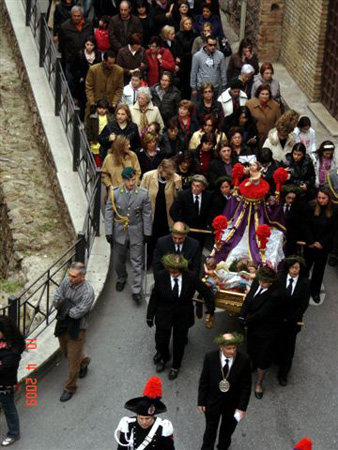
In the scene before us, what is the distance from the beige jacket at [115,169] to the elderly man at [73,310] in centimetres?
295

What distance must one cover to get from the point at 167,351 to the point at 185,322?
50cm

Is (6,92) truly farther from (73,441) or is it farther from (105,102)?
(73,441)

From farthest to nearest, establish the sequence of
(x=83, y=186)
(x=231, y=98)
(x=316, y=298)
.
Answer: (x=231, y=98) → (x=83, y=186) → (x=316, y=298)

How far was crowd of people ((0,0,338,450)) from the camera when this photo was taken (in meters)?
11.0

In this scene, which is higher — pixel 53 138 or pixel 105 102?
pixel 105 102

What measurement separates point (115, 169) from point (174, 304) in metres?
3.07

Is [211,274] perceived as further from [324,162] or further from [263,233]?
[324,162]

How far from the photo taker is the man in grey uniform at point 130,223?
13.0 meters

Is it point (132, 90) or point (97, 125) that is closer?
point (97, 125)

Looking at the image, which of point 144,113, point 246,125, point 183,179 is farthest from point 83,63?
point 183,179

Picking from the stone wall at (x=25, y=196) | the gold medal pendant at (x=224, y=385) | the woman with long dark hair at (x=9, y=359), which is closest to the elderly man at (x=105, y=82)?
the stone wall at (x=25, y=196)

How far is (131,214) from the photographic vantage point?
42.8 feet

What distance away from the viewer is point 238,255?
12.7m

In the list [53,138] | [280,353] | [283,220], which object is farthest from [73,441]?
[53,138]
